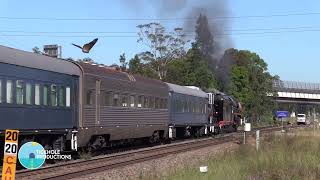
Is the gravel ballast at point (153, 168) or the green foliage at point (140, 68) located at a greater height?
the green foliage at point (140, 68)

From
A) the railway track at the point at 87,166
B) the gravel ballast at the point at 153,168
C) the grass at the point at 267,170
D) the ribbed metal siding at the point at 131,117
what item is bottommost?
the gravel ballast at the point at 153,168

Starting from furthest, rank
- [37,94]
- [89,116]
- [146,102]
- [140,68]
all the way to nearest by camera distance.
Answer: [140,68]
[146,102]
[89,116]
[37,94]

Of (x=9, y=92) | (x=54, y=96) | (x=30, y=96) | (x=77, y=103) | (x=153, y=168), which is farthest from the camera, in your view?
(x=77, y=103)

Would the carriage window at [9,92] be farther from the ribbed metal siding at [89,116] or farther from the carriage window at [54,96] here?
the ribbed metal siding at [89,116]

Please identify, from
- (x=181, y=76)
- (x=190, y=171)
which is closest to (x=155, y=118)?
(x=190, y=171)

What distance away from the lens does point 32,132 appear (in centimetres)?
1731

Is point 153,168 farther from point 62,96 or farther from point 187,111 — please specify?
point 187,111

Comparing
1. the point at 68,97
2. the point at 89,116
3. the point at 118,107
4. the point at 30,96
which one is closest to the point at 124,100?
the point at 118,107

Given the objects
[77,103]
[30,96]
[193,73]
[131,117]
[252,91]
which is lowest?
[131,117]

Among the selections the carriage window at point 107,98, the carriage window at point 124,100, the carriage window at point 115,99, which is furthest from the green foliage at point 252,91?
the carriage window at point 107,98

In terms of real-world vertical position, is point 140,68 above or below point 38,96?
above

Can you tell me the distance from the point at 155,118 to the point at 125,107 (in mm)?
4450

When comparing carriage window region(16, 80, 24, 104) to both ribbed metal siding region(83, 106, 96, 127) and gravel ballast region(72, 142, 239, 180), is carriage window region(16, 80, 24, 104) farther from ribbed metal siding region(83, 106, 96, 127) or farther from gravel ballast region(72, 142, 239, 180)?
ribbed metal siding region(83, 106, 96, 127)

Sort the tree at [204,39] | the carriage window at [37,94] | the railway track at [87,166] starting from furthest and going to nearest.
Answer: the tree at [204,39], the carriage window at [37,94], the railway track at [87,166]
